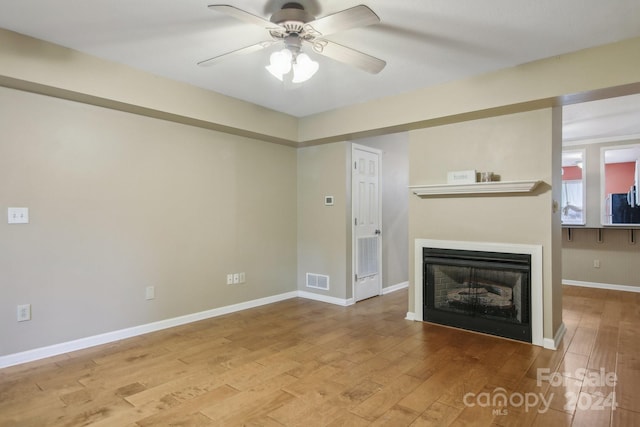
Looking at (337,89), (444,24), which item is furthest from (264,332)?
(444,24)

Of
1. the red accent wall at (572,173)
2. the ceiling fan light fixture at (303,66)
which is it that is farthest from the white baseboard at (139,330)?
the red accent wall at (572,173)

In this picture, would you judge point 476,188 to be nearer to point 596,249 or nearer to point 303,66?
point 303,66

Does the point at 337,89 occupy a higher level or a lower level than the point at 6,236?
higher

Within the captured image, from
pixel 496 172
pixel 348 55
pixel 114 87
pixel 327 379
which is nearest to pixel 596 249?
pixel 496 172

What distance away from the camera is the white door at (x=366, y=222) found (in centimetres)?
477

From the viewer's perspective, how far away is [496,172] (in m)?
3.41

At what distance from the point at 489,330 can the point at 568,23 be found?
8.56ft

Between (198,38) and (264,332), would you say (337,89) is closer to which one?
(198,38)

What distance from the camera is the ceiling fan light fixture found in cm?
226

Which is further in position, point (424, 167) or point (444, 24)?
point (424, 167)

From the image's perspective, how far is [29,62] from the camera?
2.60 meters

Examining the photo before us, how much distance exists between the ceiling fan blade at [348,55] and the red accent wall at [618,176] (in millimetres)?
5277

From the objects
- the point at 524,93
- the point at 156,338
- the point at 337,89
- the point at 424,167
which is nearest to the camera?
the point at 524,93

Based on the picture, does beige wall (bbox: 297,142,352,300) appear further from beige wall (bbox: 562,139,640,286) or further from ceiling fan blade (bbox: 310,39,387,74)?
beige wall (bbox: 562,139,640,286)
